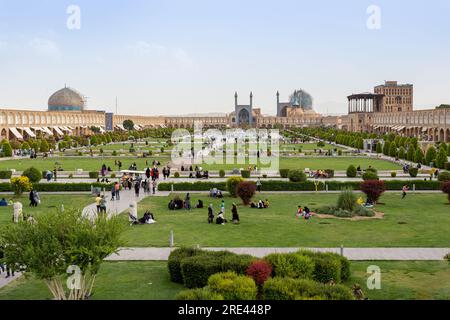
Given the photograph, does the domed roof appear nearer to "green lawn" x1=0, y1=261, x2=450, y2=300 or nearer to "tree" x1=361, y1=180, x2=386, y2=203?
"tree" x1=361, y1=180, x2=386, y2=203

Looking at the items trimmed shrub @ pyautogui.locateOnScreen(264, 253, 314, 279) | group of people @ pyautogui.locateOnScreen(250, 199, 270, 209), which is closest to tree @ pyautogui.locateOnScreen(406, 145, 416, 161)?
group of people @ pyautogui.locateOnScreen(250, 199, 270, 209)

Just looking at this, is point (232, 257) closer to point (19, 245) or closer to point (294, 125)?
point (19, 245)

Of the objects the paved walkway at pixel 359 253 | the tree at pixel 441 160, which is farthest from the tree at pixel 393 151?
the paved walkway at pixel 359 253

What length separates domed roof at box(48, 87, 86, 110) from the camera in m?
108

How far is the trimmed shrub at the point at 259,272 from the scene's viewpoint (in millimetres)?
9906

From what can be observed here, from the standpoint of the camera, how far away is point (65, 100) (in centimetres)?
10806

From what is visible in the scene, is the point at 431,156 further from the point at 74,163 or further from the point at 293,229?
the point at 74,163

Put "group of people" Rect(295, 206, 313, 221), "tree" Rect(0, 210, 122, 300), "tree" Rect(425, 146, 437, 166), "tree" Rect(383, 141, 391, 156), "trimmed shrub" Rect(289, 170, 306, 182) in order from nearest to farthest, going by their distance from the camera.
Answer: "tree" Rect(0, 210, 122, 300) < "group of people" Rect(295, 206, 313, 221) < "trimmed shrub" Rect(289, 170, 306, 182) < "tree" Rect(425, 146, 437, 166) < "tree" Rect(383, 141, 391, 156)


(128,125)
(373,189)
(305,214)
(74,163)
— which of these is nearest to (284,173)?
(373,189)

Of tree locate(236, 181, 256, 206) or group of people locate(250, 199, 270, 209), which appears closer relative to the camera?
group of people locate(250, 199, 270, 209)

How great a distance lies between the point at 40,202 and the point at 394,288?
55.5ft

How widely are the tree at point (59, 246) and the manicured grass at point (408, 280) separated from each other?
17.4 feet

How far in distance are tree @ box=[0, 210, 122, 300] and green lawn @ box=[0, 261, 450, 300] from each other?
4.28 feet

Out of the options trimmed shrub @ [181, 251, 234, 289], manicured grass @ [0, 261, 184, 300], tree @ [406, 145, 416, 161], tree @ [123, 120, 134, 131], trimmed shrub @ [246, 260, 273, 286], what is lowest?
manicured grass @ [0, 261, 184, 300]
